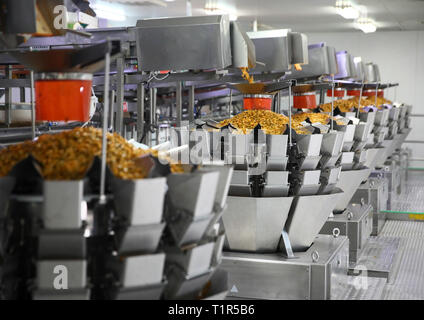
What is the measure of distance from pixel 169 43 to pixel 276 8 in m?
7.60

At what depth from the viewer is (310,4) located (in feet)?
30.1

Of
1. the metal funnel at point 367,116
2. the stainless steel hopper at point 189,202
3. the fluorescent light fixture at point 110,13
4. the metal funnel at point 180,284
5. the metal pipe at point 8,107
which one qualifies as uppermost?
the fluorescent light fixture at point 110,13

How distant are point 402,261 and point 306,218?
56.5 inches

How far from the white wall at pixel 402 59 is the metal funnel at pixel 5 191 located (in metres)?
11.7

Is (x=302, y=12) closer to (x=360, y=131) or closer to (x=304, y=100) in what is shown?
(x=304, y=100)

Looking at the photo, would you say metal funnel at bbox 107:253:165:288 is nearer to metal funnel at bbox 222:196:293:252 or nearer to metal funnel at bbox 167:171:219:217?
metal funnel at bbox 167:171:219:217

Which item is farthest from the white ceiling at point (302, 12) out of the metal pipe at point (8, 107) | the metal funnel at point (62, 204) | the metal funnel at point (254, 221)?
the metal funnel at point (62, 204)

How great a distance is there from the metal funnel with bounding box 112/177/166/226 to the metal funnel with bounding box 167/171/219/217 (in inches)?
2.4

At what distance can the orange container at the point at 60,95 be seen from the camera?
1.47 meters

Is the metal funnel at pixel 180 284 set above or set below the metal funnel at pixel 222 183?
below

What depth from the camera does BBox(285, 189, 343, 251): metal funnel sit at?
2.53 m

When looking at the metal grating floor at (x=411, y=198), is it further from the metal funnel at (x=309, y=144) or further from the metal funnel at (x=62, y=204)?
the metal funnel at (x=62, y=204)

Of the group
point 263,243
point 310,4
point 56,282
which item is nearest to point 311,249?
point 263,243

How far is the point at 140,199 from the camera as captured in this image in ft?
4.17
